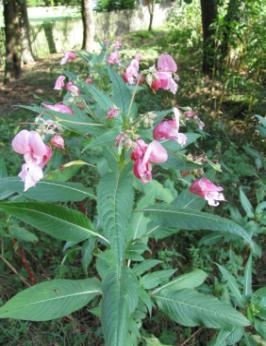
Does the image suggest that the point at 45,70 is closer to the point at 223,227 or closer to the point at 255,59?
the point at 255,59

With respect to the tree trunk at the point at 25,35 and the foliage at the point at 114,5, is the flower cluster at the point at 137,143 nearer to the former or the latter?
the tree trunk at the point at 25,35

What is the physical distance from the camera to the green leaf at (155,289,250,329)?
5.14 ft

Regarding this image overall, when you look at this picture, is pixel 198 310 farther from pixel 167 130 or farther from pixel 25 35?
pixel 25 35

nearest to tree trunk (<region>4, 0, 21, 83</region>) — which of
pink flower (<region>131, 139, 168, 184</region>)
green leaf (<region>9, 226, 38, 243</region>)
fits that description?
green leaf (<region>9, 226, 38, 243</region>)

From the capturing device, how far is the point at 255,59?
14.9 feet

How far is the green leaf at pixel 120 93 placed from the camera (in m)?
1.49

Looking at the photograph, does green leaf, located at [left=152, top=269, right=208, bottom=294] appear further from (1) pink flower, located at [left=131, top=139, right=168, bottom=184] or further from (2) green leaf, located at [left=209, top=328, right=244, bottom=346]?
(1) pink flower, located at [left=131, top=139, right=168, bottom=184]

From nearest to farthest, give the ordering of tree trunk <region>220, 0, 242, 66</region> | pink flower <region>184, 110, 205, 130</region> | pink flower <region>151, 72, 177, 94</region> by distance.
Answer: pink flower <region>151, 72, 177, 94</region>
pink flower <region>184, 110, 205, 130</region>
tree trunk <region>220, 0, 242, 66</region>

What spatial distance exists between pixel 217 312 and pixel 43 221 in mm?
807

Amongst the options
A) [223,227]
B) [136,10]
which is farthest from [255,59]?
[136,10]

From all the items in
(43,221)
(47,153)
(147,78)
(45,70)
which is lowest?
(45,70)

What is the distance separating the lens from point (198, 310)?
160 centimetres

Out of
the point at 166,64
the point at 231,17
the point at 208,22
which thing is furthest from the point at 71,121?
Result: the point at 208,22

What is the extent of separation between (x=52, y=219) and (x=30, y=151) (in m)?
0.35
